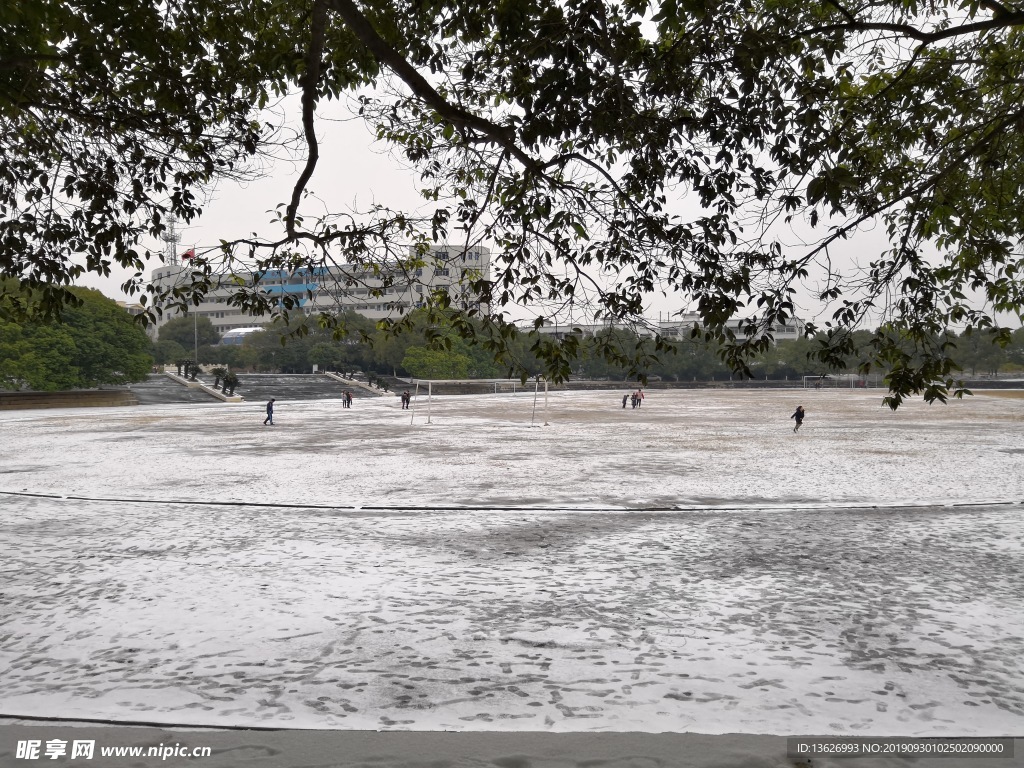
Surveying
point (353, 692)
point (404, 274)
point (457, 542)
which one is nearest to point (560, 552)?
point (457, 542)

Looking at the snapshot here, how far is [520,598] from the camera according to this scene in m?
8.14

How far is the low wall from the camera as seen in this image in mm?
47281

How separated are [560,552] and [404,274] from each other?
4135 millimetres

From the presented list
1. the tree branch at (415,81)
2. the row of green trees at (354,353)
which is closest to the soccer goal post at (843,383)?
the row of green trees at (354,353)

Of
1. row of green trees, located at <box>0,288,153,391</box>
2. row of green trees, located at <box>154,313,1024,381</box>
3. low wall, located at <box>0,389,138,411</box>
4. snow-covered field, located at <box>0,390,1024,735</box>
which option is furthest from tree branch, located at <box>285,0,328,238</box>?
row of green trees, located at <box>154,313,1024,381</box>

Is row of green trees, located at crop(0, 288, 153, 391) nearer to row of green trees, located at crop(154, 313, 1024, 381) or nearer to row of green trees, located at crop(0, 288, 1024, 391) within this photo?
row of green trees, located at crop(0, 288, 1024, 391)

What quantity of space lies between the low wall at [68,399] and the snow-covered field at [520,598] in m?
34.0

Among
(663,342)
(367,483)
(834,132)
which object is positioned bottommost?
(367,483)

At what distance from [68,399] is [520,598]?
50.7m

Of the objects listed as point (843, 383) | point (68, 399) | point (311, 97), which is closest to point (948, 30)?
point (311, 97)

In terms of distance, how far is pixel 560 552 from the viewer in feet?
33.4

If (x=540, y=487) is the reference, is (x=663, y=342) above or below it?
above

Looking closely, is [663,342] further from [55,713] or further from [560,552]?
[55,713]

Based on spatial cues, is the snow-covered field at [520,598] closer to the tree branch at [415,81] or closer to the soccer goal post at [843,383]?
the tree branch at [415,81]
